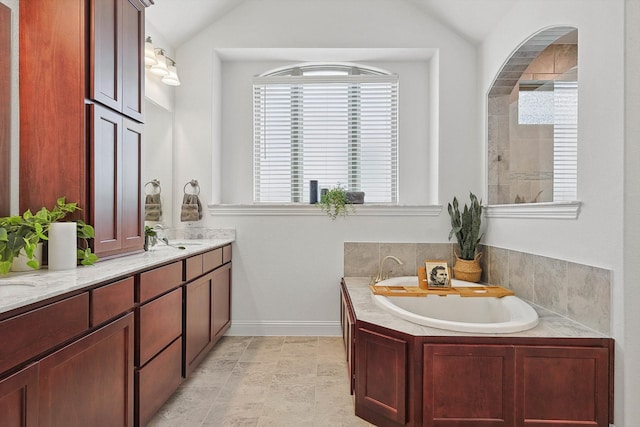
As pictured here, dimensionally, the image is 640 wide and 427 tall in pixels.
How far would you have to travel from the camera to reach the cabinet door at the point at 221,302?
3.01 meters

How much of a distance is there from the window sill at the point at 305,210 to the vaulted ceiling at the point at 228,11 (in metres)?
1.52

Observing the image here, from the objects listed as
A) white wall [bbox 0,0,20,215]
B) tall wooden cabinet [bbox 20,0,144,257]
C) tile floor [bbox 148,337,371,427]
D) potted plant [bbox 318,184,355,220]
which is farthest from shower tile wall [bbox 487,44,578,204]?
white wall [bbox 0,0,20,215]

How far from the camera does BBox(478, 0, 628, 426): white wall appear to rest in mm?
1803

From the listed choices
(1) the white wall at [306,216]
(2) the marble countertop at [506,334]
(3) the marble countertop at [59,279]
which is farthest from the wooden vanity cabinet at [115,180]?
(2) the marble countertop at [506,334]

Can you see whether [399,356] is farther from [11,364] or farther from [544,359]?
[11,364]

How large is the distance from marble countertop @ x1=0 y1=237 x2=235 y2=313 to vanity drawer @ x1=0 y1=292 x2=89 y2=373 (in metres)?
0.04

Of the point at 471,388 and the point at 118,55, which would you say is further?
the point at 118,55

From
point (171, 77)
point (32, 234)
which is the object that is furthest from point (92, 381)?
point (171, 77)

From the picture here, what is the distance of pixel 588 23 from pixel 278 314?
3005 millimetres

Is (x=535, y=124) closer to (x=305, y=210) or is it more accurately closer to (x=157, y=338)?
(x=305, y=210)

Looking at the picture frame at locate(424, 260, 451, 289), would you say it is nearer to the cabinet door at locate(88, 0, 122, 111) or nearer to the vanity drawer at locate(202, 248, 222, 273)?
the vanity drawer at locate(202, 248, 222, 273)

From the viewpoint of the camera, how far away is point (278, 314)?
358 centimetres

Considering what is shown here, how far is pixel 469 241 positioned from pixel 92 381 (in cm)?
283

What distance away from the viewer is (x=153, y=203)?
10.4ft
